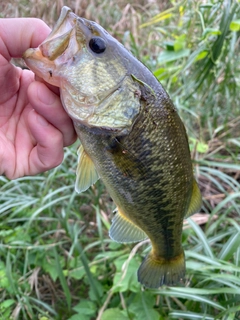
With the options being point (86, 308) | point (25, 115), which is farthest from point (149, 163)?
point (86, 308)

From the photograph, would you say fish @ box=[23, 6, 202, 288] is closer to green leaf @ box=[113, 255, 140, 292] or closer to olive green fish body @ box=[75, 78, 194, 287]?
olive green fish body @ box=[75, 78, 194, 287]

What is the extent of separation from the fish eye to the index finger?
238 millimetres

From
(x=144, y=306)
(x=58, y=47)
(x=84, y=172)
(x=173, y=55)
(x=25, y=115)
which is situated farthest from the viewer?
(x=173, y=55)

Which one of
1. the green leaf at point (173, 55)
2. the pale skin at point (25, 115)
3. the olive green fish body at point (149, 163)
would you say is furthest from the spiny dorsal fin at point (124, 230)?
the green leaf at point (173, 55)

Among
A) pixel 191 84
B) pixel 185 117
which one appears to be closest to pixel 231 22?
pixel 191 84

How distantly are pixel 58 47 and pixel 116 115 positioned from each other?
0.34 m

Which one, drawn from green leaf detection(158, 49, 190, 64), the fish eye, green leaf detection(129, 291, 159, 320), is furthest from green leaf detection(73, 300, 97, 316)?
green leaf detection(158, 49, 190, 64)

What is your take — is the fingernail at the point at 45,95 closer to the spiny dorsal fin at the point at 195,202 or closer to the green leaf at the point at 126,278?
the spiny dorsal fin at the point at 195,202

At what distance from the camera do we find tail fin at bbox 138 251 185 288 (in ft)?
5.68

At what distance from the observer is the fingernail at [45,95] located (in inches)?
50.5

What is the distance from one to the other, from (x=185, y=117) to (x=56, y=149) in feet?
7.09

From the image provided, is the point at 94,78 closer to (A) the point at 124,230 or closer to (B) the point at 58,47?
(B) the point at 58,47

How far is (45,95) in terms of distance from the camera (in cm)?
129

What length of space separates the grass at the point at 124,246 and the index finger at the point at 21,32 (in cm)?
129
